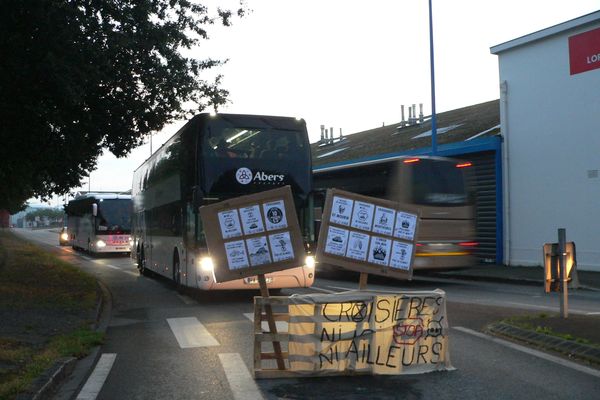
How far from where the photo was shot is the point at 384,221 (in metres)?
6.96

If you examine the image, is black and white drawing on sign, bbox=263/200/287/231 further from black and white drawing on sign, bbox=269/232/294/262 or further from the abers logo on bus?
the abers logo on bus

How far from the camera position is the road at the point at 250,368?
234 inches

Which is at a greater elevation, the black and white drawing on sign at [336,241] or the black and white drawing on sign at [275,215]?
the black and white drawing on sign at [275,215]

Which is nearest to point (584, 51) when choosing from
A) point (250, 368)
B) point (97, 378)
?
point (250, 368)

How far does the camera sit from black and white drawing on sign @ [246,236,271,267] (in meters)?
6.67

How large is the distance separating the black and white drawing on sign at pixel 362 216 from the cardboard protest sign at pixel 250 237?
634 millimetres

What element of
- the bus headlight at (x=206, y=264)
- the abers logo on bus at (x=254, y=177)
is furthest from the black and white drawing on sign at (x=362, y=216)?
the bus headlight at (x=206, y=264)

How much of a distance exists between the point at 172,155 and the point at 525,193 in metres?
12.9

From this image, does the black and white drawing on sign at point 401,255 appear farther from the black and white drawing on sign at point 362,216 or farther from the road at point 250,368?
the road at point 250,368

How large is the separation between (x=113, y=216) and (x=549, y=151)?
21.3m

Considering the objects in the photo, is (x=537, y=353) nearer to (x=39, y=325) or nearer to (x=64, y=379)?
(x=64, y=379)

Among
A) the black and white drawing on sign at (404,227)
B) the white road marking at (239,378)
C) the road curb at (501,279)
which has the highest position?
the black and white drawing on sign at (404,227)

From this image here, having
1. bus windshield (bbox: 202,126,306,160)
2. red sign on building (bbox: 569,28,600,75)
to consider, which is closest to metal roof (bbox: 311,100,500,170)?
red sign on building (bbox: 569,28,600,75)

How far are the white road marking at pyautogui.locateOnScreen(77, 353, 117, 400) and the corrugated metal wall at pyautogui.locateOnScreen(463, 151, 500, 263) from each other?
1836 centimetres
